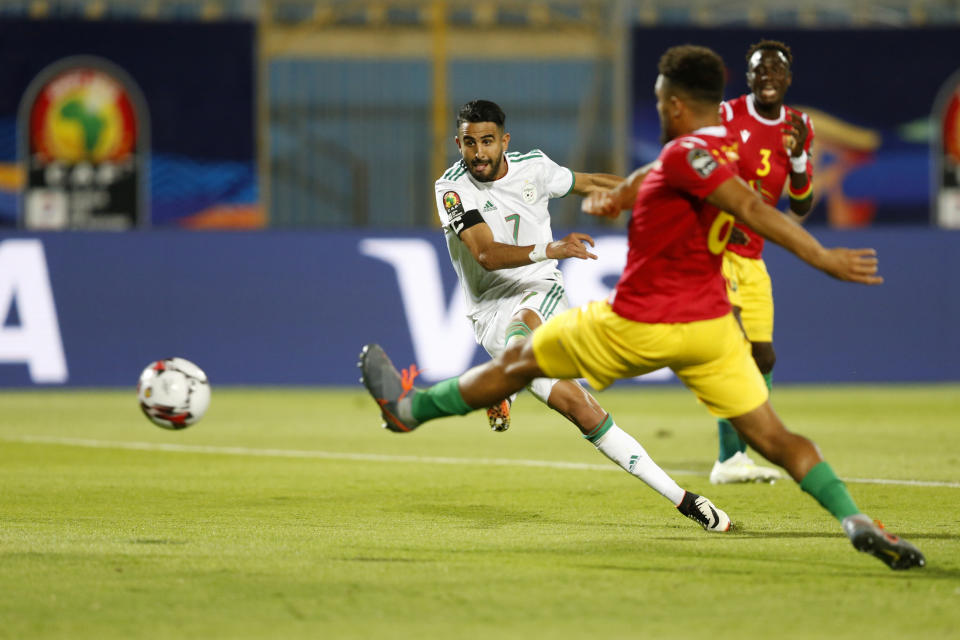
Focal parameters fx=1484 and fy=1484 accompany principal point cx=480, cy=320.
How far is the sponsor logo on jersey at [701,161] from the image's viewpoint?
5617 millimetres

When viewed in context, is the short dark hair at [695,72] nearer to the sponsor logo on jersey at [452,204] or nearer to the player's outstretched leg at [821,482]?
the player's outstretched leg at [821,482]

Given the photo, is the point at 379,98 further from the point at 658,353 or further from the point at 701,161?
the point at 701,161

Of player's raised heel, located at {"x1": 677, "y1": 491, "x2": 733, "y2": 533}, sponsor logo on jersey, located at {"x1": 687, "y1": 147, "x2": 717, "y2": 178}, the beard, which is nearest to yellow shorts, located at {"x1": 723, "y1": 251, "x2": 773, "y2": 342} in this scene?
the beard

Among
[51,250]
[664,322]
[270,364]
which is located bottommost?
[270,364]

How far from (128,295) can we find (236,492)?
820cm

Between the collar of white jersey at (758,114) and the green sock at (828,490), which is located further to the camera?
the collar of white jersey at (758,114)

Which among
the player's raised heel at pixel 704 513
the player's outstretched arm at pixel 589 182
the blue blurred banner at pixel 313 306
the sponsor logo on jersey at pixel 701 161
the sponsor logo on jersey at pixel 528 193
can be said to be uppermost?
the sponsor logo on jersey at pixel 701 161

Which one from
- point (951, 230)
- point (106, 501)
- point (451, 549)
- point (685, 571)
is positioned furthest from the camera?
point (951, 230)

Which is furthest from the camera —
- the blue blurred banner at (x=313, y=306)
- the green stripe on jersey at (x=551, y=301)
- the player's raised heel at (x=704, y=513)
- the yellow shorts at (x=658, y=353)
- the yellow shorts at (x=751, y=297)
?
the blue blurred banner at (x=313, y=306)

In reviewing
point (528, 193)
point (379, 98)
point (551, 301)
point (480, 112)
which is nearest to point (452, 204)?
point (480, 112)

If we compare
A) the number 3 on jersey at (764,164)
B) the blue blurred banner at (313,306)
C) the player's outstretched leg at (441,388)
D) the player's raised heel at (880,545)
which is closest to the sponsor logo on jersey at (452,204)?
the player's outstretched leg at (441,388)

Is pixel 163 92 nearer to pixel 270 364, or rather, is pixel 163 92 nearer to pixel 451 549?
pixel 270 364

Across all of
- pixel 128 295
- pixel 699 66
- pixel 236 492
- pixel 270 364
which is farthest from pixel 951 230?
pixel 699 66

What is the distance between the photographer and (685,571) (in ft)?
19.0
